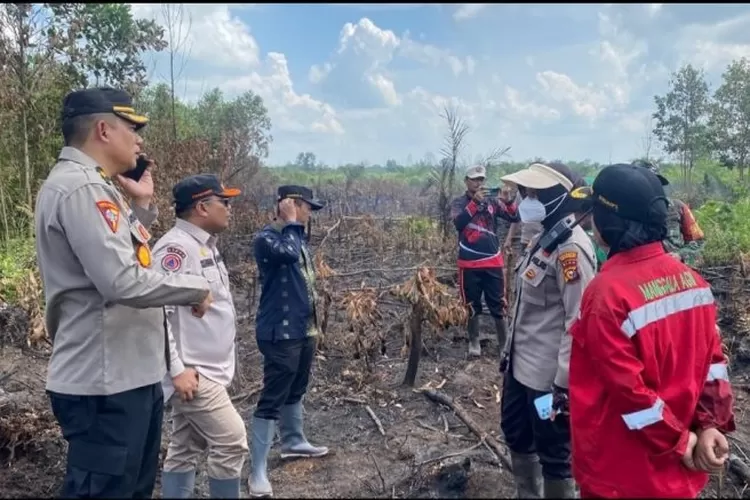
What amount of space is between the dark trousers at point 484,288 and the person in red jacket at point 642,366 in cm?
434

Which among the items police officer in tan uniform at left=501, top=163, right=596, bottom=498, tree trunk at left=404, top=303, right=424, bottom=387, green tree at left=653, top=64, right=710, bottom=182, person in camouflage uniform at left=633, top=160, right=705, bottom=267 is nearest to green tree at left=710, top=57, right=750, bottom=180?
green tree at left=653, top=64, right=710, bottom=182

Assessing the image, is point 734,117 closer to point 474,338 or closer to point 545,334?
point 474,338

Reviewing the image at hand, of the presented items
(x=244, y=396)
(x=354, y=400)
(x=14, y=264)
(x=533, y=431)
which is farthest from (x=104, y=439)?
(x=14, y=264)

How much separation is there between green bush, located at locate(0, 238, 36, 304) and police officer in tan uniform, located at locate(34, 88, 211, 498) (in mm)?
5550

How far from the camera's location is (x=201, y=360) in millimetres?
3230

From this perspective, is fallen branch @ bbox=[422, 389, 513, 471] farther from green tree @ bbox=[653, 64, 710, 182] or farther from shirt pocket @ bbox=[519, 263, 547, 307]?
green tree @ bbox=[653, 64, 710, 182]

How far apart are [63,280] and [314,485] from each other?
2.42 m

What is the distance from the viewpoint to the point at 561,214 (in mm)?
3346

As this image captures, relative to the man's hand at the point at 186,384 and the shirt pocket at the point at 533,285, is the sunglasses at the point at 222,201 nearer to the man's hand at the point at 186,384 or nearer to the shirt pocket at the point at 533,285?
the man's hand at the point at 186,384

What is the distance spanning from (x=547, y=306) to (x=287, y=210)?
177 cm

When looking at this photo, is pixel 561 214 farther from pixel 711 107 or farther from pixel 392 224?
pixel 711 107

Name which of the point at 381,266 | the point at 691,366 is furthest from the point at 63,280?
the point at 381,266

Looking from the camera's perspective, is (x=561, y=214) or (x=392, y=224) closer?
(x=561, y=214)

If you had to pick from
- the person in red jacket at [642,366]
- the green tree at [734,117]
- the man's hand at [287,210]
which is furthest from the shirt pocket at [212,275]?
the green tree at [734,117]
